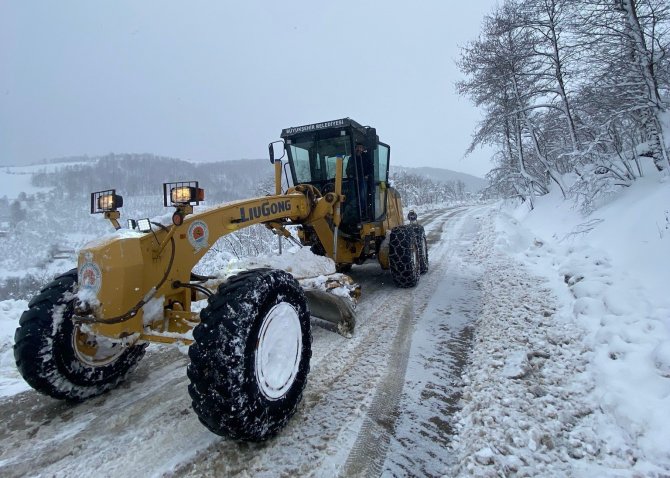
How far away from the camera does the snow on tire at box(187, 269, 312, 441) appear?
2.22m

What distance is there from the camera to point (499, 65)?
14.9 m

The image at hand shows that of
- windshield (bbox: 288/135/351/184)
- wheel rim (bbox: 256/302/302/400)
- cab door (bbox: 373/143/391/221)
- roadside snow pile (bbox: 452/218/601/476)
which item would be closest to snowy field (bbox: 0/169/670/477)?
roadside snow pile (bbox: 452/218/601/476)

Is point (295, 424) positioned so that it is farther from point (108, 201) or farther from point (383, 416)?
point (108, 201)

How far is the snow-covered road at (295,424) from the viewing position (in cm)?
236

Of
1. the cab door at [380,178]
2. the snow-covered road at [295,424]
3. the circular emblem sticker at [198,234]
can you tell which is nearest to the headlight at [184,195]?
the circular emblem sticker at [198,234]

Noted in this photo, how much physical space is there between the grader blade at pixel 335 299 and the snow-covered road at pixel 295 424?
0.20 metres

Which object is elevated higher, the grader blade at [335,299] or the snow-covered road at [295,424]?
the grader blade at [335,299]

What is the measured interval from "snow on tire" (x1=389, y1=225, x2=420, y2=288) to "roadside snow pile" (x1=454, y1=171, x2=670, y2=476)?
1229 mm

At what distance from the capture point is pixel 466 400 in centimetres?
300

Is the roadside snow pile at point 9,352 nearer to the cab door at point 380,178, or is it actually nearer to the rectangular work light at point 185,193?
the rectangular work light at point 185,193

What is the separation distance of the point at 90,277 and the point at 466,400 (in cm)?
285

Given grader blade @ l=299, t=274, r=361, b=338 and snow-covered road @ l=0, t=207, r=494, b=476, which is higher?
grader blade @ l=299, t=274, r=361, b=338

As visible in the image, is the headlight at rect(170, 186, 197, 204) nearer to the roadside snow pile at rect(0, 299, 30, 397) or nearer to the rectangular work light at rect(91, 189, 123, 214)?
the rectangular work light at rect(91, 189, 123, 214)

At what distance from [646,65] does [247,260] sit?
859cm
